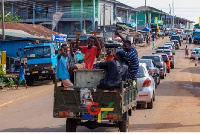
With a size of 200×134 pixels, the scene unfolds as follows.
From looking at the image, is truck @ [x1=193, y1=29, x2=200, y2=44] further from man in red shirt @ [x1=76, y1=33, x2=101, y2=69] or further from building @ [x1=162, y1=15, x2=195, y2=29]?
man in red shirt @ [x1=76, y1=33, x2=101, y2=69]

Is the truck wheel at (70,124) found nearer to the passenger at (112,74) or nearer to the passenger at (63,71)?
the passenger at (63,71)

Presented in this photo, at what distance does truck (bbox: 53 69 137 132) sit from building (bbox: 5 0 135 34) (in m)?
50.7

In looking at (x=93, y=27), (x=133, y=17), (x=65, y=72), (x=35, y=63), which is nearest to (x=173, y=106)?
(x=65, y=72)

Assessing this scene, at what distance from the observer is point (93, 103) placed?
31.3 feet

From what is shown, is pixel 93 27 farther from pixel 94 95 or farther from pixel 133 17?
pixel 94 95

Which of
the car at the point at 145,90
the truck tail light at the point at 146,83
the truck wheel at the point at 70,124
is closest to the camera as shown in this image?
the truck wheel at the point at 70,124

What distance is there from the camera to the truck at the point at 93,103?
9.45 metres

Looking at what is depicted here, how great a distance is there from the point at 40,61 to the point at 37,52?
0.69m

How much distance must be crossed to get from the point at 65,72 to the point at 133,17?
88.8m

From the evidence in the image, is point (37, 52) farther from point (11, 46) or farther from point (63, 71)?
point (63, 71)

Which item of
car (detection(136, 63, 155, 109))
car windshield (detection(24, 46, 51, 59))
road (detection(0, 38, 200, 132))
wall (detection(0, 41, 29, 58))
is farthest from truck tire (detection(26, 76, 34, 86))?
car (detection(136, 63, 155, 109))

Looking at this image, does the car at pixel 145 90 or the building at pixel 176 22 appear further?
the building at pixel 176 22

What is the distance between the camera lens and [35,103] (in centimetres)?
1772

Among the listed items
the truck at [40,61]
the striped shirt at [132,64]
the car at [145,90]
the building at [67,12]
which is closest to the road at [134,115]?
the car at [145,90]
